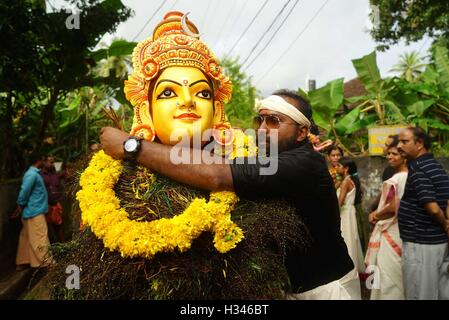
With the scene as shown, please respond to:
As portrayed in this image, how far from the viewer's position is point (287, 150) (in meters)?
2.09

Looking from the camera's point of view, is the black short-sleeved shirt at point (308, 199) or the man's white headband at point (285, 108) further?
the man's white headband at point (285, 108)

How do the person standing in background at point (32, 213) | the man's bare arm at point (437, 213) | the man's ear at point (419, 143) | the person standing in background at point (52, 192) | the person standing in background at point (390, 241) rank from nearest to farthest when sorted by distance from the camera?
the man's bare arm at point (437, 213)
the man's ear at point (419, 143)
the person standing in background at point (390, 241)
the person standing in background at point (32, 213)
the person standing in background at point (52, 192)

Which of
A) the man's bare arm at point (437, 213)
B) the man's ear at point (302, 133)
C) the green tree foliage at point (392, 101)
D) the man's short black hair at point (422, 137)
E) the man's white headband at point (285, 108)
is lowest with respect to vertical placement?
the man's bare arm at point (437, 213)

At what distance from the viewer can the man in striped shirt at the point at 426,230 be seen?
372cm

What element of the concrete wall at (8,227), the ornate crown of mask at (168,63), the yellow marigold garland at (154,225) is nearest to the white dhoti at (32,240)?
the concrete wall at (8,227)

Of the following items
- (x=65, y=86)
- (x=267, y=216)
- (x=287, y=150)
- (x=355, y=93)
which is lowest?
(x=267, y=216)

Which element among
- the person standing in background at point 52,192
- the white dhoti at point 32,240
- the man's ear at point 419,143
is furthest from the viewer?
the person standing in background at point 52,192

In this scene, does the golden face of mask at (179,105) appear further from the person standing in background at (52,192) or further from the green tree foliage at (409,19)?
the green tree foliage at (409,19)

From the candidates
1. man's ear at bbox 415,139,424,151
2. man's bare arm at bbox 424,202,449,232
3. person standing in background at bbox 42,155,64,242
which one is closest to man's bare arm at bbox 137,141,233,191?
→ man's bare arm at bbox 424,202,449,232

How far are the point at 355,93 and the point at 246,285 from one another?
1683cm

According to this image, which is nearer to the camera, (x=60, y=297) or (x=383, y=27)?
(x=60, y=297)

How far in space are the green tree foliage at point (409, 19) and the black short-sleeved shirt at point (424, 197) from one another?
342 inches

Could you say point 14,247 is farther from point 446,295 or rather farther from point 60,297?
point 446,295
